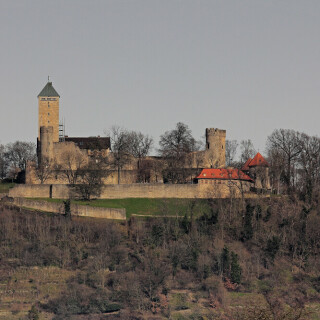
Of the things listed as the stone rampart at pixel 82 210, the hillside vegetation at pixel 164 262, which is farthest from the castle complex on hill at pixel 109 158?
the stone rampart at pixel 82 210

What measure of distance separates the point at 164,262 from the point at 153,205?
8.88 metres

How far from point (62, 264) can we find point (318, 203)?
20.3 metres

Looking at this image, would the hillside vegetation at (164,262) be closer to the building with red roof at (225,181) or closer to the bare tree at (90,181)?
the building with red roof at (225,181)

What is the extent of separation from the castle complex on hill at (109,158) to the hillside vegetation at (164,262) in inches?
148

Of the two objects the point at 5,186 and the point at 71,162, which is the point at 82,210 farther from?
the point at 5,186

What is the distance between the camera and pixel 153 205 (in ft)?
218

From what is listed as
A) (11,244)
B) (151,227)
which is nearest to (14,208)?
(11,244)

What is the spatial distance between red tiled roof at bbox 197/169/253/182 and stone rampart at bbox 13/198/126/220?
8.41 m

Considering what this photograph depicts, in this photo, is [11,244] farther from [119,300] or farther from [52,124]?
[52,124]

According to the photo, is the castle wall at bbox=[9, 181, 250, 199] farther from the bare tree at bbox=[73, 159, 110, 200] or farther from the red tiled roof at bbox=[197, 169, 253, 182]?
the red tiled roof at bbox=[197, 169, 253, 182]

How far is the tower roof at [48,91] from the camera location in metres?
77.2

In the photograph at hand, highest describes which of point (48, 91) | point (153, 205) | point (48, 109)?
point (48, 91)

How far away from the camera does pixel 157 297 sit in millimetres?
54000

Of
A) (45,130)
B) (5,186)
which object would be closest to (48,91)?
(45,130)
